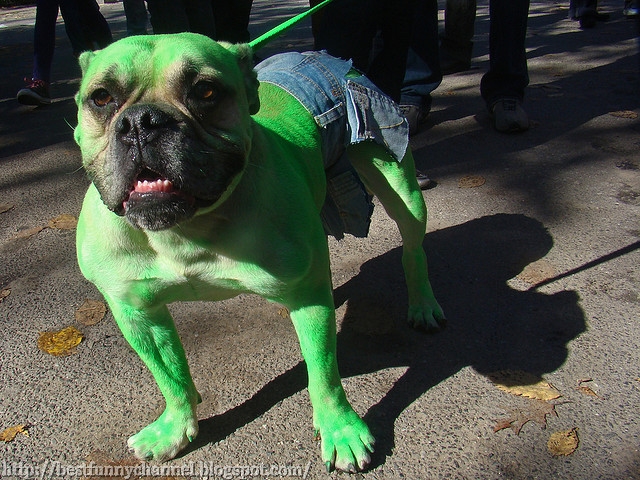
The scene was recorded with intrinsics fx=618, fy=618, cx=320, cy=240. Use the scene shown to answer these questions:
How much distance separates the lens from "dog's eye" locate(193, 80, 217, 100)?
66.8 inches

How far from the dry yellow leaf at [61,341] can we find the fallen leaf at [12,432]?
439 mm

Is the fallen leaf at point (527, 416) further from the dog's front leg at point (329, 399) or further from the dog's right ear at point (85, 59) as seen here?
the dog's right ear at point (85, 59)

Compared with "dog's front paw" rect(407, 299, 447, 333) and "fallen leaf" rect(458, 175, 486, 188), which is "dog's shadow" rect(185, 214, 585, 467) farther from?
"fallen leaf" rect(458, 175, 486, 188)

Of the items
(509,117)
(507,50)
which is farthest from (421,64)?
(509,117)

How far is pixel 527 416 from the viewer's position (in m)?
2.31

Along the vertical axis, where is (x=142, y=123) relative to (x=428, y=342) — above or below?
above

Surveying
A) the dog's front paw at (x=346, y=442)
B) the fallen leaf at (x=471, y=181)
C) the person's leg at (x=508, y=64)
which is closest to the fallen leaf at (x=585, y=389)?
the dog's front paw at (x=346, y=442)

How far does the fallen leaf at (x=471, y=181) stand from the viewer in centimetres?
425

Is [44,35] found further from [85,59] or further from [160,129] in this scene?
[160,129]

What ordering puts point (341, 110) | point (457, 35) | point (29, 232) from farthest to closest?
point (457, 35) < point (29, 232) < point (341, 110)

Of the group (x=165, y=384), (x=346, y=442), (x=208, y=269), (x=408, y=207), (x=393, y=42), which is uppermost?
(x=208, y=269)

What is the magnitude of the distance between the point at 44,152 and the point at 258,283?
155 inches

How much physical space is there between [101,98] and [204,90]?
288 mm

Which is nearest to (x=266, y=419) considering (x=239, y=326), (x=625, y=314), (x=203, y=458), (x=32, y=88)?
(x=203, y=458)
